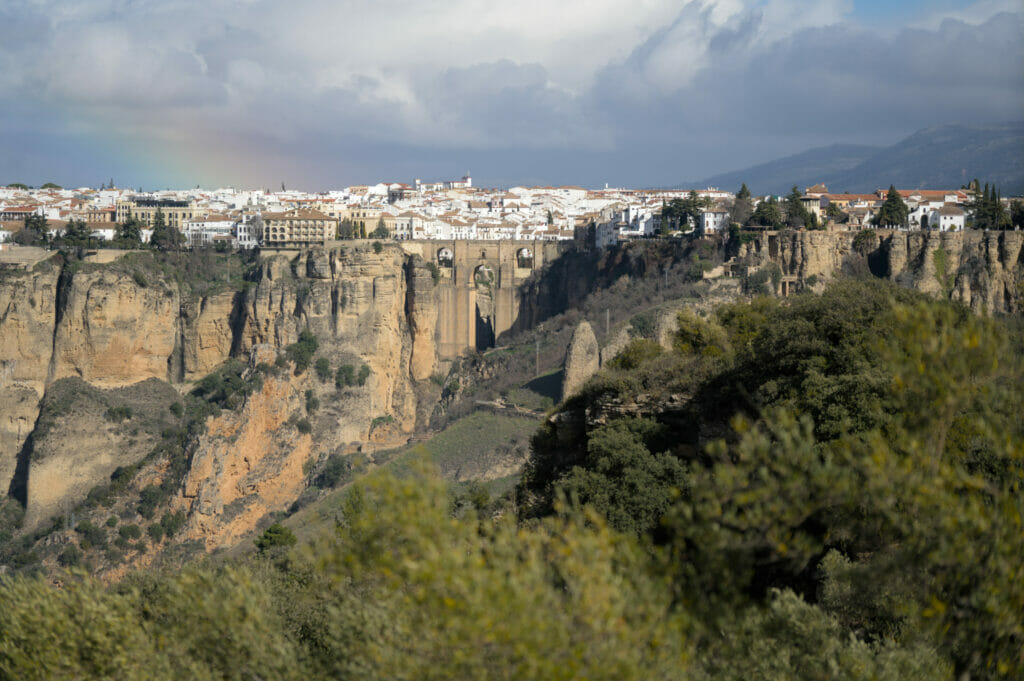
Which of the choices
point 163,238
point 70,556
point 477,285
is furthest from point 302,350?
point 477,285

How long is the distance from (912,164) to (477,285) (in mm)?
93171

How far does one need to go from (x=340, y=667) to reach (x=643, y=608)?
9.55 ft

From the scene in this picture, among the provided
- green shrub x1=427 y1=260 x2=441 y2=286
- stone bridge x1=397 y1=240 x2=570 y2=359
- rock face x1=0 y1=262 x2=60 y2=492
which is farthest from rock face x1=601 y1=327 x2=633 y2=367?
rock face x1=0 y1=262 x2=60 y2=492

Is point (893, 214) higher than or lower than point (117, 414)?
higher

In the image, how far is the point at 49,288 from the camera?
41.5m

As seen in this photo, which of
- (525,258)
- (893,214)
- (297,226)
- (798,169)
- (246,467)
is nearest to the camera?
(246,467)

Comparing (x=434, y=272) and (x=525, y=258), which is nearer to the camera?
(x=434, y=272)

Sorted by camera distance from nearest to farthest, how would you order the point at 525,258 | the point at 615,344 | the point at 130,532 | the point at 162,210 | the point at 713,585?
the point at 713,585, the point at 130,532, the point at 615,344, the point at 525,258, the point at 162,210

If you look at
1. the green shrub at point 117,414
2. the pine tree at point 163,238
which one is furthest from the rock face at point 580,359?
the pine tree at point 163,238

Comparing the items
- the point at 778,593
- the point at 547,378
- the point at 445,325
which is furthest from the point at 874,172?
the point at 778,593

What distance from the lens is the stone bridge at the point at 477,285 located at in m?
52.1

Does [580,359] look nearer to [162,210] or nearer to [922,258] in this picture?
[922,258]

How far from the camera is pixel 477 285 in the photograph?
5469 cm

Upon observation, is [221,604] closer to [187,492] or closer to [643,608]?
[643,608]
